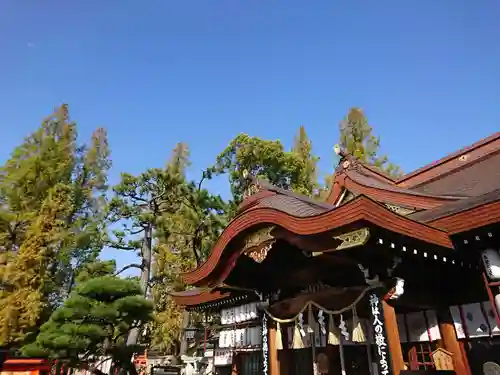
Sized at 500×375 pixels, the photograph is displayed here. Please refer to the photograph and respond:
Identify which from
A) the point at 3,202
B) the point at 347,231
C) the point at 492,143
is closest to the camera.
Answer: the point at 347,231

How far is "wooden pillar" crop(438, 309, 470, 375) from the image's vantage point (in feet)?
21.8

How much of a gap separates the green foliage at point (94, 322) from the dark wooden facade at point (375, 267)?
395 centimetres

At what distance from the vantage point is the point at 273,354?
864 centimetres

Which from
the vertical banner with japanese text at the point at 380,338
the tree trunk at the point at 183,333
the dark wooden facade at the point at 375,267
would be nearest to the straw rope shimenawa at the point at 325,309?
the dark wooden facade at the point at 375,267

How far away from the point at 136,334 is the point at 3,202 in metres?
13.4

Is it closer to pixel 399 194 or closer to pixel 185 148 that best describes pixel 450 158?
pixel 399 194

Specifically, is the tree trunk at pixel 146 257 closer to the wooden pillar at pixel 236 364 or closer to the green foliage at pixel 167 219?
the green foliage at pixel 167 219

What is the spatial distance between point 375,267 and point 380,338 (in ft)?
4.09

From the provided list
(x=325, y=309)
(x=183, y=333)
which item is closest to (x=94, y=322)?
(x=325, y=309)

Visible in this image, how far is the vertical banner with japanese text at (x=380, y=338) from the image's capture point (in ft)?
19.3

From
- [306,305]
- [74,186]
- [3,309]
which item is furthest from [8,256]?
[306,305]

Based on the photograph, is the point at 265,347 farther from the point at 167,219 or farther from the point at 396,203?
the point at 167,219

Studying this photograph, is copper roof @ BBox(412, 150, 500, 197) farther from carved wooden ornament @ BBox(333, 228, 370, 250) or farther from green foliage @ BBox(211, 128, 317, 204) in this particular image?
green foliage @ BBox(211, 128, 317, 204)

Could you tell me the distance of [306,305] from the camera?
26.2 ft
